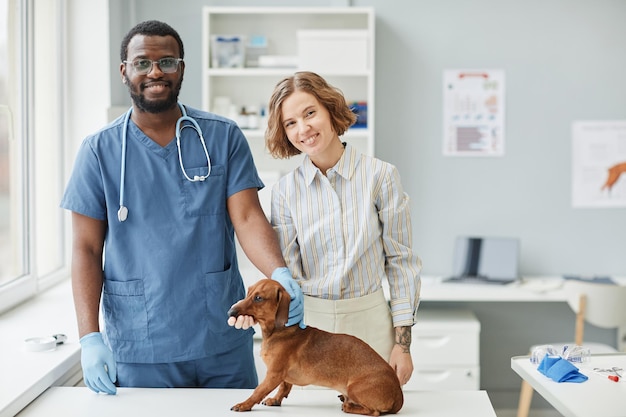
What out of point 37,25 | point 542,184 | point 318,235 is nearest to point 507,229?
point 542,184

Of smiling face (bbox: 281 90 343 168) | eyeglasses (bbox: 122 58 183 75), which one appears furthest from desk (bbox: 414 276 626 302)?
eyeglasses (bbox: 122 58 183 75)

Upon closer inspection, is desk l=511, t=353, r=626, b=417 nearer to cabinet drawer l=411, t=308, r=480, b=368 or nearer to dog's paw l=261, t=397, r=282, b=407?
dog's paw l=261, t=397, r=282, b=407

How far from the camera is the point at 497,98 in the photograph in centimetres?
356

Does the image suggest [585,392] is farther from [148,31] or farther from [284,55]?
[284,55]

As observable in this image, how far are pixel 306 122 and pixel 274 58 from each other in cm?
174

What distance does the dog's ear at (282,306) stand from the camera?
1.48 m

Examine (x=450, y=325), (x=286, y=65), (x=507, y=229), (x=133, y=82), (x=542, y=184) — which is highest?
(x=286, y=65)

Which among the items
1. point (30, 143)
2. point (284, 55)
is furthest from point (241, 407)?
point (284, 55)

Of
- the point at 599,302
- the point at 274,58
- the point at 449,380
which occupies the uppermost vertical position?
the point at 274,58

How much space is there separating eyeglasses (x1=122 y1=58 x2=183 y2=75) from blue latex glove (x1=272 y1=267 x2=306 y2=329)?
1.72 feet

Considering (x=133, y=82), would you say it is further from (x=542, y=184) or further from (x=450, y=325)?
(x=542, y=184)

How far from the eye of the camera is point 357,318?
1.82 metres

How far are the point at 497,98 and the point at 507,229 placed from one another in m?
0.63

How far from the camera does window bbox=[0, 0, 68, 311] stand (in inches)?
105
